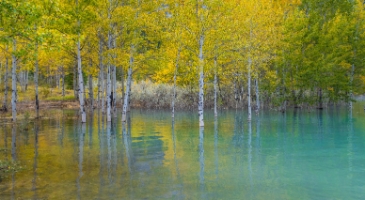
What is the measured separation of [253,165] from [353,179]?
3.24 m

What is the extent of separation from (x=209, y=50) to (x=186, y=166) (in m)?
17.2

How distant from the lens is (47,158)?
13422 millimetres

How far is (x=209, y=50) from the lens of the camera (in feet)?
91.0

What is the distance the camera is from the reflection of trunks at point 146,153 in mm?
12195

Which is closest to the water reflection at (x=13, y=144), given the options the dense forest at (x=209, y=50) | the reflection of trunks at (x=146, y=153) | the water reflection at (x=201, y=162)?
the dense forest at (x=209, y=50)

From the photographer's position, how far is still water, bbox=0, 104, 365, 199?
350 inches

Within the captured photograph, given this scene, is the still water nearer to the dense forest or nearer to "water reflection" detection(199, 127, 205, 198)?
"water reflection" detection(199, 127, 205, 198)

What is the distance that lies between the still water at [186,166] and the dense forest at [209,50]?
4.56 metres

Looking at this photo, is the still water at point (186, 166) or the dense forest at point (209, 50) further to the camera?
the dense forest at point (209, 50)

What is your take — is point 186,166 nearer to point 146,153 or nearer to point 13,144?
point 146,153

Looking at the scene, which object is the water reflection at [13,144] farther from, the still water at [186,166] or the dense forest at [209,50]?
the dense forest at [209,50]

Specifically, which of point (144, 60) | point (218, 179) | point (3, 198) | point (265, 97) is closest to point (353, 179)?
point (218, 179)

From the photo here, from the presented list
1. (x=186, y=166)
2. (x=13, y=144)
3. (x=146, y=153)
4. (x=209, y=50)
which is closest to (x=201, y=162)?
(x=186, y=166)

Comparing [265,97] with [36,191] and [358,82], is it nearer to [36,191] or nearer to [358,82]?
[358,82]
